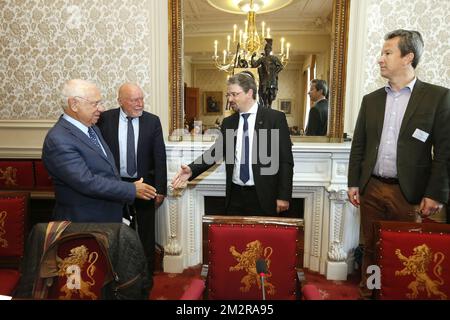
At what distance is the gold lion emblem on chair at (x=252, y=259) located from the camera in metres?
1.46

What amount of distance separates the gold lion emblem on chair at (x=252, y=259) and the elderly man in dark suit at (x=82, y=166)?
2.18 ft

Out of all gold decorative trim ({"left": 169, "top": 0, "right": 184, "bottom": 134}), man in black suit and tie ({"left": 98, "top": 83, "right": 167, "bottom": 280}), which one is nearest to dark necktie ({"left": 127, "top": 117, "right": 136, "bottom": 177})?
man in black suit and tie ({"left": 98, "top": 83, "right": 167, "bottom": 280})

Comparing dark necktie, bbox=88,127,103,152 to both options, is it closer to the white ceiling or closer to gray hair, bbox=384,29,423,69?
the white ceiling

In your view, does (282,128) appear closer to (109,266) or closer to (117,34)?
(109,266)

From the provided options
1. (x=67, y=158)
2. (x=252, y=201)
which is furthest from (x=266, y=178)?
(x=67, y=158)

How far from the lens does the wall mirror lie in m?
2.87

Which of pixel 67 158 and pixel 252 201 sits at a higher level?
pixel 67 158

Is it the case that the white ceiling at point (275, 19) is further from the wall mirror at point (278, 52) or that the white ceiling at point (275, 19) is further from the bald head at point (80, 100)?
the bald head at point (80, 100)

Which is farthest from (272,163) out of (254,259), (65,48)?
(65,48)

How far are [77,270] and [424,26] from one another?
3.08 meters

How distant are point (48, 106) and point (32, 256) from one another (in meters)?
2.28

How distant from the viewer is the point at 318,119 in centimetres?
299

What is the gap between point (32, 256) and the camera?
1204 mm

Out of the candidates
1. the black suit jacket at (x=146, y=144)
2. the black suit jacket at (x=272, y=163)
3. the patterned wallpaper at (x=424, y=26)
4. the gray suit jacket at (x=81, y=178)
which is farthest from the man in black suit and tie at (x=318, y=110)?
the gray suit jacket at (x=81, y=178)
